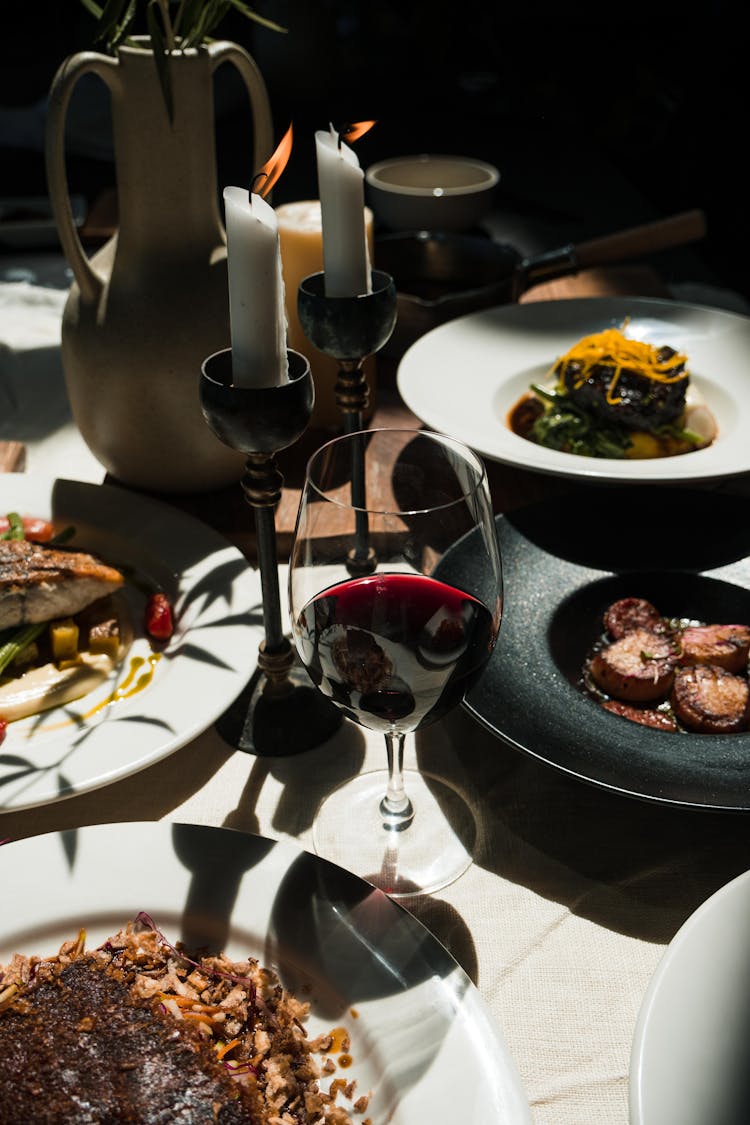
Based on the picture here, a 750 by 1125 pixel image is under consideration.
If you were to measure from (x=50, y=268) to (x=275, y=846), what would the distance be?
1.65 metres

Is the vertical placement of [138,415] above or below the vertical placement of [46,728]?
above

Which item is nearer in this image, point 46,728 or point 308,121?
point 46,728

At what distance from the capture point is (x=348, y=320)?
964mm

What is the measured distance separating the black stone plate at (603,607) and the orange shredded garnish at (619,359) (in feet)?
0.94

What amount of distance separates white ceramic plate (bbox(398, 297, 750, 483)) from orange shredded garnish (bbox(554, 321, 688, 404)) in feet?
0.26

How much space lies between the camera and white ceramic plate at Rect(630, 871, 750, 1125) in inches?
21.8

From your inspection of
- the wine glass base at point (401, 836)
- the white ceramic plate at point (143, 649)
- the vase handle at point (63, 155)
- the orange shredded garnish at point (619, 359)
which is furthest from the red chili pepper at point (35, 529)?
the orange shredded garnish at point (619, 359)

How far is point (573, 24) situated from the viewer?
4.19 metres

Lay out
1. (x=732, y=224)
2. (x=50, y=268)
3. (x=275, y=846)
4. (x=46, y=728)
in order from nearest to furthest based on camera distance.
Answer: (x=275, y=846) → (x=46, y=728) → (x=50, y=268) → (x=732, y=224)

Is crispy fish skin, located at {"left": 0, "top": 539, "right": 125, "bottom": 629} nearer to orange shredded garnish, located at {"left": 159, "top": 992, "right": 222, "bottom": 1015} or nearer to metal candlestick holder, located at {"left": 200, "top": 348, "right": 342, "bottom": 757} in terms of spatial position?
metal candlestick holder, located at {"left": 200, "top": 348, "right": 342, "bottom": 757}

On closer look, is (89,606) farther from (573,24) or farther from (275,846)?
(573,24)

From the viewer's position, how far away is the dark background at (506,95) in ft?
9.39

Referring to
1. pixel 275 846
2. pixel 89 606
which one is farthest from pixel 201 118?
pixel 275 846

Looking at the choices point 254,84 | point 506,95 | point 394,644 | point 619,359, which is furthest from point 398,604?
point 506,95
